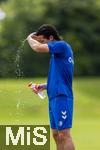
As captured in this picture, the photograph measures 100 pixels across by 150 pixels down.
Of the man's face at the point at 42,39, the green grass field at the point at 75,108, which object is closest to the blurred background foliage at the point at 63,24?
the green grass field at the point at 75,108

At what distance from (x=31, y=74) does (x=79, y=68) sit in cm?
317

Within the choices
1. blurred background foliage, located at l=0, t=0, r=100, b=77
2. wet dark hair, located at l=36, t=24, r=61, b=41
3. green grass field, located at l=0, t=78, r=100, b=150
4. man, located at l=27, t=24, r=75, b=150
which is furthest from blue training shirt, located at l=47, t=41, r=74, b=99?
blurred background foliage, located at l=0, t=0, r=100, b=77

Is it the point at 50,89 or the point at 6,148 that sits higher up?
the point at 50,89

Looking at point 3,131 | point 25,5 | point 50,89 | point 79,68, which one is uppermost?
point 50,89

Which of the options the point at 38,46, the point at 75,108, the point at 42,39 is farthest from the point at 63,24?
the point at 38,46

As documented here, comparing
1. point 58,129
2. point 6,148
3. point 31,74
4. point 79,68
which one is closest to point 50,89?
point 58,129

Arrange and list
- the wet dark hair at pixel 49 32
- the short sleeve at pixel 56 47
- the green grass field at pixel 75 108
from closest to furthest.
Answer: the short sleeve at pixel 56 47 < the wet dark hair at pixel 49 32 < the green grass field at pixel 75 108

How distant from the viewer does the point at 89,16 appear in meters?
42.3

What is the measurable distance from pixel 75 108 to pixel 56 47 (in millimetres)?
18390

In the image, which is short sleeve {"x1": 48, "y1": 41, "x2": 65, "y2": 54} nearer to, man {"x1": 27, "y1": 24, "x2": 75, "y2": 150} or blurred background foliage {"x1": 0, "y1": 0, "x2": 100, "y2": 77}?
man {"x1": 27, "y1": 24, "x2": 75, "y2": 150}

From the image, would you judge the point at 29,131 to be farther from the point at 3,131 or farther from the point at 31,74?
the point at 31,74

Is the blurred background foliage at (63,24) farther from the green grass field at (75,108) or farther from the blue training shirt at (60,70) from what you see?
the blue training shirt at (60,70)

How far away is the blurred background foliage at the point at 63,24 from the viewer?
38094mm

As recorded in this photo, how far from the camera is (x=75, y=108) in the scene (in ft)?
94.9
